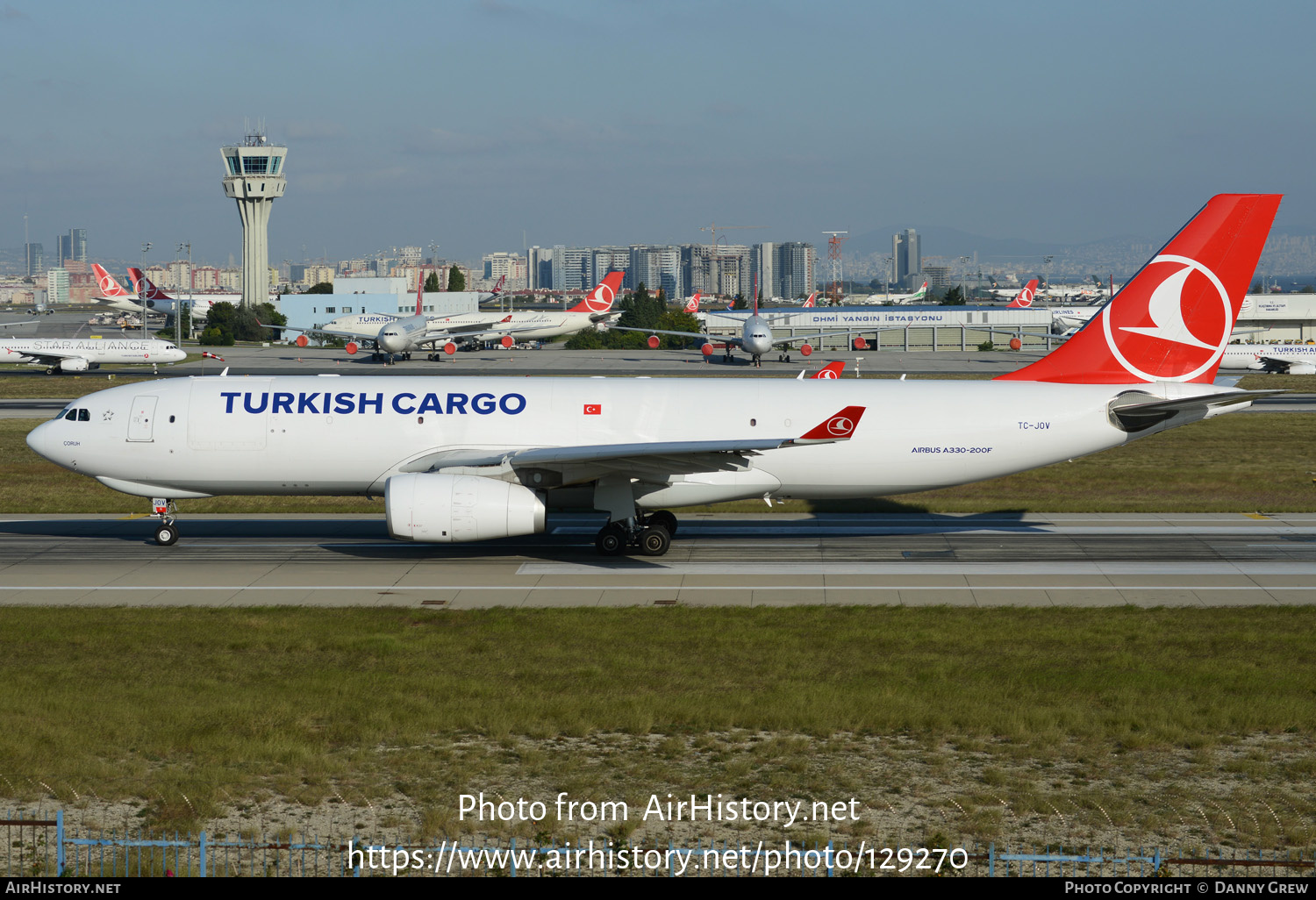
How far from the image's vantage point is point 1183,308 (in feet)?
94.2

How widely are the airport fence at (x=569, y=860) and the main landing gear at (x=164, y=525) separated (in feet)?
64.9

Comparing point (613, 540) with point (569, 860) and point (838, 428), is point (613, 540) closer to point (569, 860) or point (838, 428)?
point (838, 428)

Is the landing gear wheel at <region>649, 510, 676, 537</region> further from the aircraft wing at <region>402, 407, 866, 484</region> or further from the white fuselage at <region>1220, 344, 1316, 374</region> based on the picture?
the white fuselage at <region>1220, 344, 1316, 374</region>

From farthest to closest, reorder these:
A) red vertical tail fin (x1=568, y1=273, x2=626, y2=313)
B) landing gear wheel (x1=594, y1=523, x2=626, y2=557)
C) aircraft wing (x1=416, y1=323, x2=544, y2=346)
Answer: red vertical tail fin (x1=568, y1=273, x2=626, y2=313), aircraft wing (x1=416, y1=323, x2=544, y2=346), landing gear wheel (x1=594, y1=523, x2=626, y2=557)

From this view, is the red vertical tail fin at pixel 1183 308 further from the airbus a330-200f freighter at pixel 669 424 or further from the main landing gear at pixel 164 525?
the main landing gear at pixel 164 525

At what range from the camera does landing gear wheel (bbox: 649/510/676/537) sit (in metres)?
29.6

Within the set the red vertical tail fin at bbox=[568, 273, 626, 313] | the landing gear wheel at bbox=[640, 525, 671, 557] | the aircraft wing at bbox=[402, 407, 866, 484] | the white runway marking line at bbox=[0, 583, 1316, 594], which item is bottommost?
the white runway marking line at bbox=[0, 583, 1316, 594]

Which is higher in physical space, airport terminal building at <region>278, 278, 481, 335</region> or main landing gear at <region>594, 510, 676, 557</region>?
airport terminal building at <region>278, 278, 481, 335</region>

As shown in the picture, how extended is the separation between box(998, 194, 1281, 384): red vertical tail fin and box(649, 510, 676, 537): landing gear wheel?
10.5m

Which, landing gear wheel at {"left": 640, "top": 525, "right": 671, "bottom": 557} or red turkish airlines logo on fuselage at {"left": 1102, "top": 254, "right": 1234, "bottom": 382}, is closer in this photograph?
landing gear wheel at {"left": 640, "top": 525, "right": 671, "bottom": 557}

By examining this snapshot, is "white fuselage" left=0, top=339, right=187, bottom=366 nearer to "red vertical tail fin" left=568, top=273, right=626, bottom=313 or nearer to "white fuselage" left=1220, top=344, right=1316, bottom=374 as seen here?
"red vertical tail fin" left=568, top=273, right=626, bottom=313

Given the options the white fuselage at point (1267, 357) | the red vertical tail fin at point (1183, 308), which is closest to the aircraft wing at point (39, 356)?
the red vertical tail fin at point (1183, 308)

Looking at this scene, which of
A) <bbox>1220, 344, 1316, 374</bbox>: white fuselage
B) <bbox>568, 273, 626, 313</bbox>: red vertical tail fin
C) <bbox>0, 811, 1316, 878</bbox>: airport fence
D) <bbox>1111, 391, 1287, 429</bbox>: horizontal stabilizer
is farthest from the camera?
<bbox>568, 273, 626, 313</bbox>: red vertical tail fin

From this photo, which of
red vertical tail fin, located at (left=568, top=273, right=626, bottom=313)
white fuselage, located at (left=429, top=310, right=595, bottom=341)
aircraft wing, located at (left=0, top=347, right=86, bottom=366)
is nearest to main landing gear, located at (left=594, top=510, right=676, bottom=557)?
aircraft wing, located at (left=0, top=347, right=86, bottom=366)
